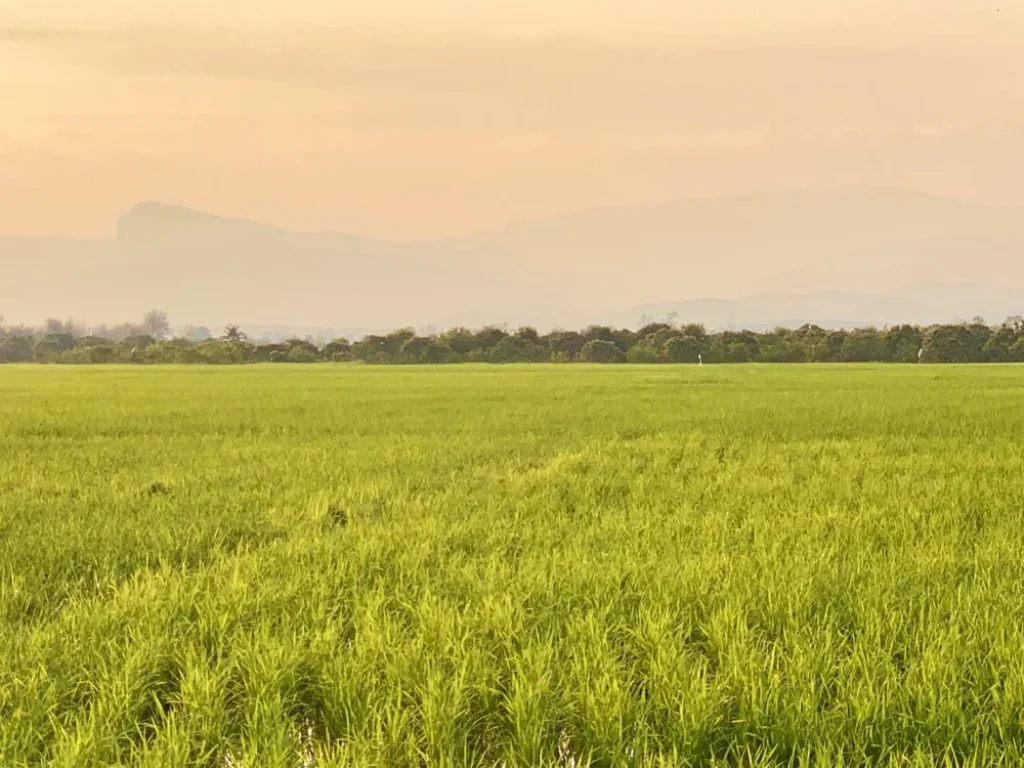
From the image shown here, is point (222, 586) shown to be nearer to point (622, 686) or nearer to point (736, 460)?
point (622, 686)

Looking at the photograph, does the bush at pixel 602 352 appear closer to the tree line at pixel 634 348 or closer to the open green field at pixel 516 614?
the tree line at pixel 634 348

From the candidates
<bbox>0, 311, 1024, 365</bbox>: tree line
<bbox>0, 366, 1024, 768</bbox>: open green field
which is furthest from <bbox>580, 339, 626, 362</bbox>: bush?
<bbox>0, 366, 1024, 768</bbox>: open green field

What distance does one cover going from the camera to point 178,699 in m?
2.59

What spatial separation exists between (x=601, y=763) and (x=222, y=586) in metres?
2.39

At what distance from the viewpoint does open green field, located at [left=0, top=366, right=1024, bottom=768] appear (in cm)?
227

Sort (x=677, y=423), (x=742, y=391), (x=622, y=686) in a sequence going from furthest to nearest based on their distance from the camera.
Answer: (x=742, y=391)
(x=677, y=423)
(x=622, y=686)

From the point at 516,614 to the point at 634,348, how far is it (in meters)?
52.1

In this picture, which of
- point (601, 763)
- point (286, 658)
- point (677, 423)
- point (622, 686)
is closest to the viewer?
point (601, 763)

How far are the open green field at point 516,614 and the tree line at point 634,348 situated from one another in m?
47.0

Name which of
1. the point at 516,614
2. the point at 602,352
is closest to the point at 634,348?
the point at 602,352

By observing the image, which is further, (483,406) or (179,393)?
(179,393)

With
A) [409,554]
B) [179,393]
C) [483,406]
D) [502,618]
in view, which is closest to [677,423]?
[483,406]

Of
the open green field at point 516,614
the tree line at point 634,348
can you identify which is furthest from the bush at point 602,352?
the open green field at point 516,614

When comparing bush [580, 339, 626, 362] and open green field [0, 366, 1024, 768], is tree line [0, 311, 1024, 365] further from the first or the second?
open green field [0, 366, 1024, 768]
